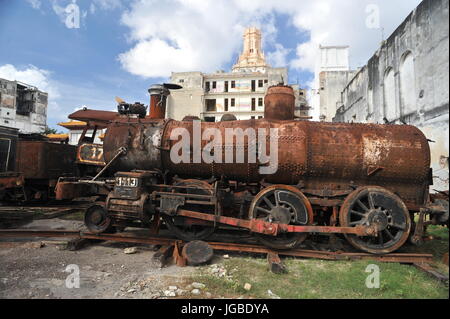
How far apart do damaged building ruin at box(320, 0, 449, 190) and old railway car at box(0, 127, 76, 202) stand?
39.3 feet

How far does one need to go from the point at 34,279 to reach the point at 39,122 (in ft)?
162

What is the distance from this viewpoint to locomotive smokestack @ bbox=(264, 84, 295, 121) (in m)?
5.60

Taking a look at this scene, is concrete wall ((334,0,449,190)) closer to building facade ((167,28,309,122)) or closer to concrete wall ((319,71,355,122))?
concrete wall ((319,71,355,122))

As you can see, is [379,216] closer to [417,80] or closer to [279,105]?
[279,105]

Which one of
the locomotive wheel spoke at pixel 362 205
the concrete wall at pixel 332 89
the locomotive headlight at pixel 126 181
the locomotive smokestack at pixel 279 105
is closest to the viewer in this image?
the locomotive wheel spoke at pixel 362 205

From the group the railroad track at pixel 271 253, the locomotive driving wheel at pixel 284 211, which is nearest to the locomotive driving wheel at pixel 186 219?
the railroad track at pixel 271 253

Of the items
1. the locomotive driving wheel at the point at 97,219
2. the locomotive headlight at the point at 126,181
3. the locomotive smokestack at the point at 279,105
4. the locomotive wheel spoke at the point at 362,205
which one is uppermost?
the locomotive smokestack at the point at 279,105

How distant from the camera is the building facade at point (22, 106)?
1470 inches

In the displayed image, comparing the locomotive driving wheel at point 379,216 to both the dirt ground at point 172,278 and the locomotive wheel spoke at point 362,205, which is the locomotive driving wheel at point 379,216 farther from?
the dirt ground at point 172,278

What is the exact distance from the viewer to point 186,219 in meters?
5.18

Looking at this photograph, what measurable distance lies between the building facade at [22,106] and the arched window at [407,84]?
46.1 metres

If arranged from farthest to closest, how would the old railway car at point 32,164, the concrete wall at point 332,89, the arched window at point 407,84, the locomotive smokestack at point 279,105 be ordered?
the concrete wall at point 332,89 → the arched window at point 407,84 → the old railway car at point 32,164 → the locomotive smokestack at point 279,105

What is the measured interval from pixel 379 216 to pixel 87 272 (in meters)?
4.96

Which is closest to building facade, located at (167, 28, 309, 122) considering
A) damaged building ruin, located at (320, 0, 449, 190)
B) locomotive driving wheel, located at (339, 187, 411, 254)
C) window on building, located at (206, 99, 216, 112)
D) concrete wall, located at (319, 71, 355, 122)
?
window on building, located at (206, 99, 216, 112)
